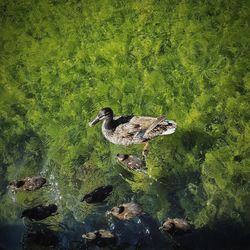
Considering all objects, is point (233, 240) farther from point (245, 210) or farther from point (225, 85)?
point (225, 85)

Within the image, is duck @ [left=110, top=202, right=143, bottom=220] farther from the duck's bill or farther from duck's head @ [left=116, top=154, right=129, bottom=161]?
the duck's bill

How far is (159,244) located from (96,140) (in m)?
1.58

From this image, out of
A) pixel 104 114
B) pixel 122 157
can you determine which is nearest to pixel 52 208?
pixel 122 157

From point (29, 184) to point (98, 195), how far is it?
3.00 ft

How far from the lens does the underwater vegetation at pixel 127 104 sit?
4.79 m

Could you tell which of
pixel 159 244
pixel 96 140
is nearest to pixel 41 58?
pixel 96 140

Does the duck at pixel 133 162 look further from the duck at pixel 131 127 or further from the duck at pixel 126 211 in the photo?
the duck at pixel 126 211

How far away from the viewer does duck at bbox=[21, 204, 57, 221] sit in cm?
488

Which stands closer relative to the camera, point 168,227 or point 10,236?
point 168,227

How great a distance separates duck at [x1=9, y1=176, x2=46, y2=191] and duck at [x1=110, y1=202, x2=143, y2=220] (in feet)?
3.46

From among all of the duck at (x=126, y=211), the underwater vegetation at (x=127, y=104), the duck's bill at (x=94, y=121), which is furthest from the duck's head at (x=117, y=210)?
the duck's bill at (x=94, y=121)

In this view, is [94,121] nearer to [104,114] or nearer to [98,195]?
[104,114]

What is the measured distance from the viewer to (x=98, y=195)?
4941 mm

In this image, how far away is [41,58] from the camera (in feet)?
19.0
